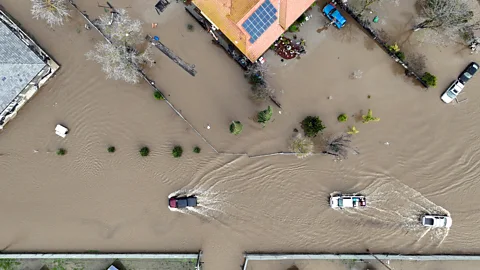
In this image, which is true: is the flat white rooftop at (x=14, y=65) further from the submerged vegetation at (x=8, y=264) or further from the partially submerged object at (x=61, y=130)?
the submerged vegetation at (x=8, y=264)

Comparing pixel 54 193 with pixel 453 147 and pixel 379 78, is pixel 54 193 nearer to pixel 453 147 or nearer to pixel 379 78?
pixel 379 78

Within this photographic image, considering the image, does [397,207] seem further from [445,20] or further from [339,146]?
[445,20]

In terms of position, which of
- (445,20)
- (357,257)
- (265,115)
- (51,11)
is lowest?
(357,257)

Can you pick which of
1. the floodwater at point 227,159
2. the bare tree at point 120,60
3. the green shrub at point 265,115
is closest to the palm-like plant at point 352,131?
the floodwater at point 227,159

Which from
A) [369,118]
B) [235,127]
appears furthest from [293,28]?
[369,118]

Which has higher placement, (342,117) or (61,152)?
(342,117)

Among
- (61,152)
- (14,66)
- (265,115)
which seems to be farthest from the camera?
(61,152)

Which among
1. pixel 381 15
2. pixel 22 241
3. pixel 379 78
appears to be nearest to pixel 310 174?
pixel 379 78

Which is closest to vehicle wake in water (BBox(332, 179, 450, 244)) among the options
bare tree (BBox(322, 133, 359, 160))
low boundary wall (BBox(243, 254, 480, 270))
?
low boundary wall (BBox(243, 254, 480, 270))
